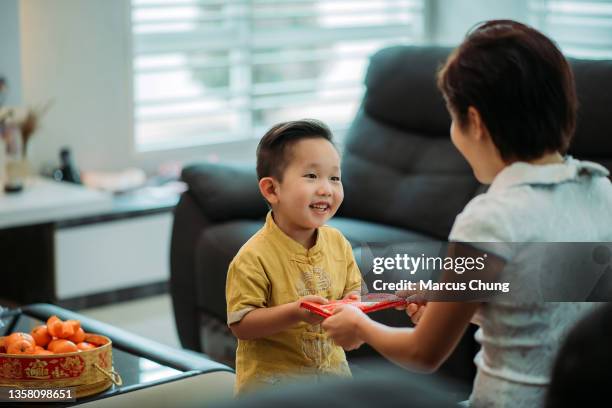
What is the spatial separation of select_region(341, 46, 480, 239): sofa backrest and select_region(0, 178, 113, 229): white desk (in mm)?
951

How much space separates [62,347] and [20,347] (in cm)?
8

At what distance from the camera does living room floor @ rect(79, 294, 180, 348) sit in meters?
3.83

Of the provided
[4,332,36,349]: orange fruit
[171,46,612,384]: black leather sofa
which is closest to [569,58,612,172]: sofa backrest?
[171,46,612,384]: black leather sofa

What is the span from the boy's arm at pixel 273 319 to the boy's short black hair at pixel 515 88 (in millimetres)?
391

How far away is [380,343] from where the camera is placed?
139 cm

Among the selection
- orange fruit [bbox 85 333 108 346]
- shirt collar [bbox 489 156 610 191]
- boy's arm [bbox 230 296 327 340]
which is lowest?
orange fruit [bbox 85 333 108 346]

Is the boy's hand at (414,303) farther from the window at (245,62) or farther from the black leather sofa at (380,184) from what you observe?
the window at (245,62)

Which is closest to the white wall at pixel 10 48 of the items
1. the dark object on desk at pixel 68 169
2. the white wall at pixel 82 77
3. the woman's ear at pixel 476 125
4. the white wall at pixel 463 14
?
the white wall at pixel 82 77

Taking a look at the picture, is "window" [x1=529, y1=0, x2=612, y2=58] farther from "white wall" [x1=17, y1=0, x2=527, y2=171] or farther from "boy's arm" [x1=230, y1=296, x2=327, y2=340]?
"boy's arm" [x1=230, y1=296, x2=327, y2=340]

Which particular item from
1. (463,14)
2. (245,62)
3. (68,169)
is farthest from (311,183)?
(463,14)

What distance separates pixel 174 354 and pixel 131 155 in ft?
7.92

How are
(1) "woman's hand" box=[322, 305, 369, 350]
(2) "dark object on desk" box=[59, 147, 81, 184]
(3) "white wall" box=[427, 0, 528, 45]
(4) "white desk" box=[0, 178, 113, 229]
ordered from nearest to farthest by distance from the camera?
1. (1) "woman's hand" box=[322, 305, 369, 350]
2. (4) "white desk" box=[0, 178, 113, 229]
3. (2) "dark object on desk" box=[59, 147, 81, 184]
4. (3) "white wall" box=[427, 0, 528, 45]

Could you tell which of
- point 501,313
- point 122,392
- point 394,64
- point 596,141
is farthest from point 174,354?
point 394,64

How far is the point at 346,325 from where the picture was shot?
1.45 metres
